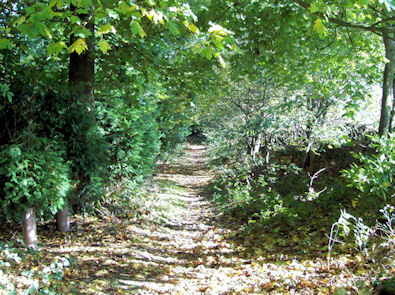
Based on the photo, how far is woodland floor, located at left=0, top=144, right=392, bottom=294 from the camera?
13.5 feet

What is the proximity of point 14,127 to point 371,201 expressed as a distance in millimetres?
6165

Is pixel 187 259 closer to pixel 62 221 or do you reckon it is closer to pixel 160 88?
pixel 62 221

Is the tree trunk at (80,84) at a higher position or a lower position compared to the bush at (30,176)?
higher

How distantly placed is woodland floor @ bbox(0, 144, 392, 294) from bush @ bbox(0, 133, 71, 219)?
0.86 metres

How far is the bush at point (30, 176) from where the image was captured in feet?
13.9

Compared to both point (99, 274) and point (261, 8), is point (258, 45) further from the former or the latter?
point (99, 274)

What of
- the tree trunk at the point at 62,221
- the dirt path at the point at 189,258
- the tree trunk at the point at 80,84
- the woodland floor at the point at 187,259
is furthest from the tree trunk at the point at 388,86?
the tree trunk at the point at 62,221

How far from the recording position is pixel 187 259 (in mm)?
5801

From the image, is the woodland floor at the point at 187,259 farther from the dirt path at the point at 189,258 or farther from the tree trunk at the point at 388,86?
the tree trunk at the point at 388,86

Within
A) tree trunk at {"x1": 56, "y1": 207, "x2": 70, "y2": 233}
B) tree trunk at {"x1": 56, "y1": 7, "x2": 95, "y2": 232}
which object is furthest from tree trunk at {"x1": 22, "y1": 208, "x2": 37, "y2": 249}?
tree trunk at {"x1": 56, "y1": 207, "x2": 70, "y2": 233}

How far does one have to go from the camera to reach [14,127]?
185 inches

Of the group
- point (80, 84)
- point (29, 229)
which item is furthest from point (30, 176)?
point (80, 84)

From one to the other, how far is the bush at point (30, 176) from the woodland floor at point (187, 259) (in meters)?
0.86

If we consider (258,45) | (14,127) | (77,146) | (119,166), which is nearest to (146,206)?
(119,166)
